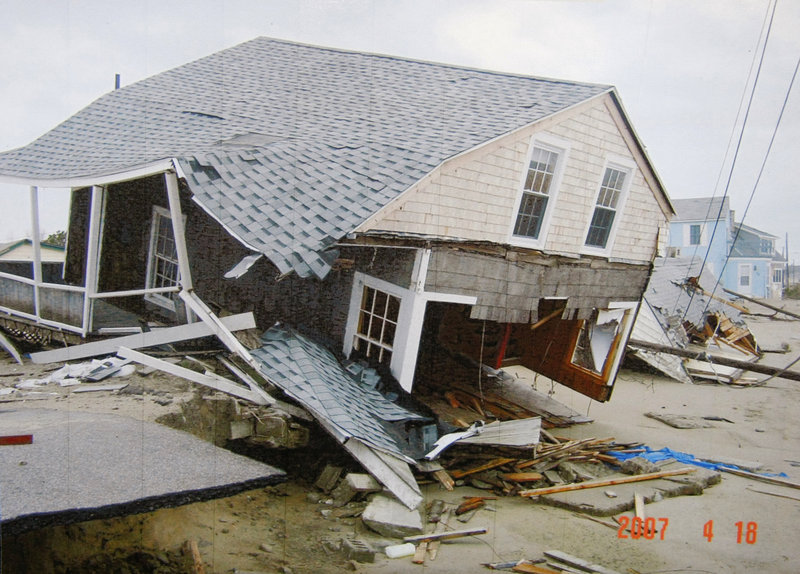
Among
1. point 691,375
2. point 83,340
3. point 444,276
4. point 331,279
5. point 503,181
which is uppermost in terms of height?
point 503,181

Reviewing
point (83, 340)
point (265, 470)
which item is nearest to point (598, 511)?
point (265, 470)

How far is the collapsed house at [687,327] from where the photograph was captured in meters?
18.7

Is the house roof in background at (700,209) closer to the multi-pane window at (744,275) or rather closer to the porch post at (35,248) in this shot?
the multi-pane window at (744,275)

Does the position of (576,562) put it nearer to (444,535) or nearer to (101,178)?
(444,535)

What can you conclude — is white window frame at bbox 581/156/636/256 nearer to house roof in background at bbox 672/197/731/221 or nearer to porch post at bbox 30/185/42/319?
porch post at bbox 30/185/42/319

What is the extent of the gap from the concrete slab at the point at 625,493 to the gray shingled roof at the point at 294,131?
4430 millimetres

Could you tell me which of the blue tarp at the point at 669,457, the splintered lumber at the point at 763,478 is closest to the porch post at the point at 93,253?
the blue tarp at the point at 669,457

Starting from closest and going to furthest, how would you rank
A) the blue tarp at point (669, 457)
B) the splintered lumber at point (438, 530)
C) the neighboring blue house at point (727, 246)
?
the splintered lumber at point (438, 530) → the blue tarp at point (669, 457) → the neighboring blue house at point (727, 246)

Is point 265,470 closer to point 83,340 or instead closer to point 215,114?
point 83,340

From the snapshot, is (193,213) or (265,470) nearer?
(265,470)

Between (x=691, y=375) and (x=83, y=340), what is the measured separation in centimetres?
1828

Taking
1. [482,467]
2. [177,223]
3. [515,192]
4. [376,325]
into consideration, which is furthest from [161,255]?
[482,467]

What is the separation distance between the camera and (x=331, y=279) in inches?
385

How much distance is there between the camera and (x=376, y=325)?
30.8ft
